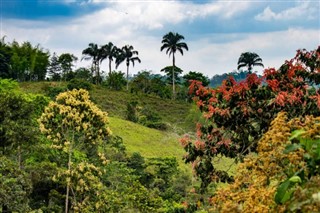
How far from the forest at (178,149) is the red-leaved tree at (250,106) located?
0.02 metres

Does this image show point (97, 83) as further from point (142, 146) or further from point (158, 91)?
point (142, 146)

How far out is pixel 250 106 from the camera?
30.9 feet

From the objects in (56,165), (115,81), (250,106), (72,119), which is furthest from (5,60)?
(250,106)

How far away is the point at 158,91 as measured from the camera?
84.7m

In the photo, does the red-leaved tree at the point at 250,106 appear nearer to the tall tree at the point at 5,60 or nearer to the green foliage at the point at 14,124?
the green foliage at the point at 14,124

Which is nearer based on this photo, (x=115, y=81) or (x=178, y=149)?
(x=178, y=149)

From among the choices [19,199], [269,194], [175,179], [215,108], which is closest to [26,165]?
[19,199]

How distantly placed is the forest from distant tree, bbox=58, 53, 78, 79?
25.4 m

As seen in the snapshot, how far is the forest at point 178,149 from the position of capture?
18.2ft

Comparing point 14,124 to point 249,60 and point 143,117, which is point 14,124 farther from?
point 249,60

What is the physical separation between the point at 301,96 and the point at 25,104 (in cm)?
2011

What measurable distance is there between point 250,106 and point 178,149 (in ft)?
143

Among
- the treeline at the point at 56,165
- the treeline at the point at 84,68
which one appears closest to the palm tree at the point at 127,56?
the treeline at the point at 84,68

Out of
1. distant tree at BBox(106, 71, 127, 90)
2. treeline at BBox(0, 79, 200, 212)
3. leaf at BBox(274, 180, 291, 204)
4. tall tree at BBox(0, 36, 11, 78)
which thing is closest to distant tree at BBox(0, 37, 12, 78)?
tall tree at BBox(0, 36, 11, 78)
